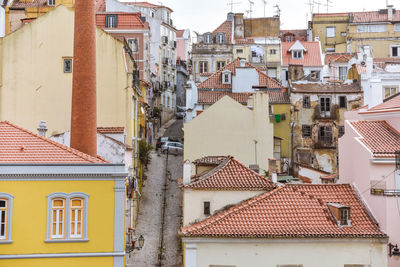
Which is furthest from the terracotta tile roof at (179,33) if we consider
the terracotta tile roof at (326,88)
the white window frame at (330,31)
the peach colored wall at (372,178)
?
the peach colored wall at (372,178)

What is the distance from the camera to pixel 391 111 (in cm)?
3284

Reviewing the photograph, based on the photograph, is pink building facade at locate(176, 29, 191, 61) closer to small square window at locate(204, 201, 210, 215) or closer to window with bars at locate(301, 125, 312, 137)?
window with bars at locate(301, 125, 312, 137)

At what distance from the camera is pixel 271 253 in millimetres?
27922

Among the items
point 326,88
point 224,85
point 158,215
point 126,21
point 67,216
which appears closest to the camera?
point 67,216

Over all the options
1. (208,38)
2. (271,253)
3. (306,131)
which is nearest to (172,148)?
(306,131)

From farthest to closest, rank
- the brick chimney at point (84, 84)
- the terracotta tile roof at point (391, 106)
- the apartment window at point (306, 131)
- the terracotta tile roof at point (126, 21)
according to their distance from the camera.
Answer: the terracotta tile roof at point (126, 21) < the apartment window at point (306, 131) < the brick chimney at point (84, 84) < the terracotta tile roof at point (391, 106)

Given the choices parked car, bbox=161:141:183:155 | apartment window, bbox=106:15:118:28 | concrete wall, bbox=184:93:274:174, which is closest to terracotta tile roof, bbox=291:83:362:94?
concrete wall, bbox=184:93:274:174

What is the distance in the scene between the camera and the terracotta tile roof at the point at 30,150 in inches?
1069

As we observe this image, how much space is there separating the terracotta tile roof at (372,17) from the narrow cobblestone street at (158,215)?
125ft

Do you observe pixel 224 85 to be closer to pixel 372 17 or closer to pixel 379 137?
pixel 379 137

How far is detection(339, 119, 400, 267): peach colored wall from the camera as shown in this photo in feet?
93.4

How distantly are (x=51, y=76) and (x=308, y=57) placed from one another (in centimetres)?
3590

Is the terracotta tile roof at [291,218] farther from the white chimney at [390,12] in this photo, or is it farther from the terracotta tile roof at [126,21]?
the white chimney at [390,12]

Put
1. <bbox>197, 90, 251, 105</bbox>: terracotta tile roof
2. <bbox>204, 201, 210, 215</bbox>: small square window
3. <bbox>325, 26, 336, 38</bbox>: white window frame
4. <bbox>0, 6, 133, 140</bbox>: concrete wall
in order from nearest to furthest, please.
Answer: <bbox>204, 201, 210, 215</bbox>: small square window
<bbox>0, 6, 133, 140</bbox>: concrete wall
<bbox>197, 90, 251, 105</bbox>: terracotta tile roof
<bbox>325, 26, 336, 38</bbox>: white window frame
